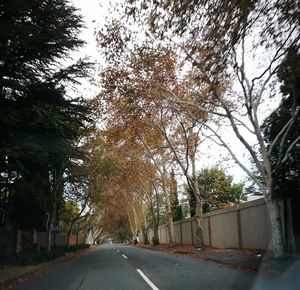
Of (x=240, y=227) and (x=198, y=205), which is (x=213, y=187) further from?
(x=240, y=227)

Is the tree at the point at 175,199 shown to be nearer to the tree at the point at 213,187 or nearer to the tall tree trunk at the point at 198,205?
the tree at the point at 213,187

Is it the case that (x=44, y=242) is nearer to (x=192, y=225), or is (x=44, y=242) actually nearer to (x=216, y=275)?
(x=192, y=225)

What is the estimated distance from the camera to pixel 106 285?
14203 millimetres

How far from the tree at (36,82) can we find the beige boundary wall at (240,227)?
11.8m

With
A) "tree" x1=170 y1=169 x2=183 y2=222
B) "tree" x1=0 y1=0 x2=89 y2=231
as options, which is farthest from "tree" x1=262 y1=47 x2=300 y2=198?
"tree" x1=170 y1=169 x2=183 y2=222

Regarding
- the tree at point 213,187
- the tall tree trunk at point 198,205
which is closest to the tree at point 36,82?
the tall tree trunk at point 198,205

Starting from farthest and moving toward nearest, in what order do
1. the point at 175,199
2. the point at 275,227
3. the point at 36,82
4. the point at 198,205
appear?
the point at 175,199 → the point at 198,205 → the point at 36,82 → the point at 275,227

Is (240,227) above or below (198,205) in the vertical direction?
below

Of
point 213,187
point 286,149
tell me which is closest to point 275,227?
point 286,149

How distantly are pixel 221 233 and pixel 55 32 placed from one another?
22432mm

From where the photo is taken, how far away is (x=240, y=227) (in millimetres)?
30391

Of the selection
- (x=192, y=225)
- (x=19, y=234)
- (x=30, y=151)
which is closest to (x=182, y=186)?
(x=192, y=225)

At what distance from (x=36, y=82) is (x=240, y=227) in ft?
56.3

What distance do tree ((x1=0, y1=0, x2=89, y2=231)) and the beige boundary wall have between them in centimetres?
1176
